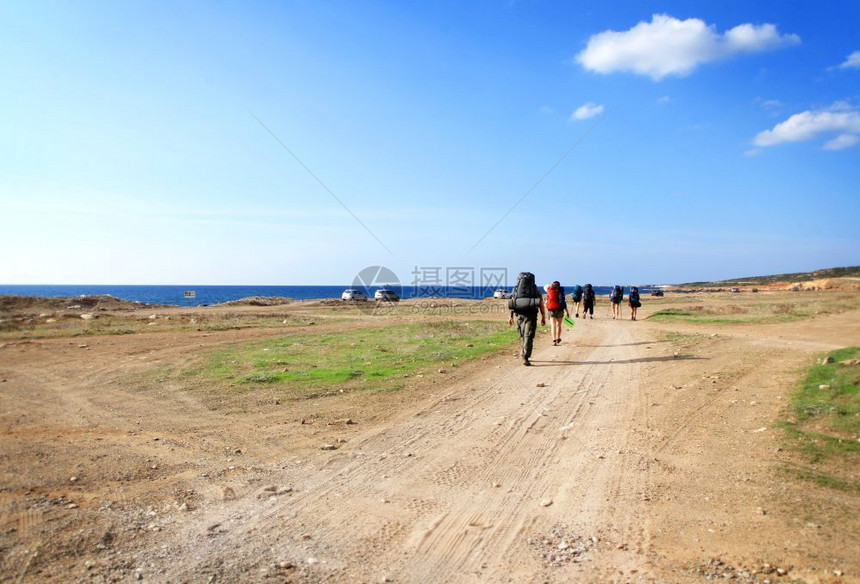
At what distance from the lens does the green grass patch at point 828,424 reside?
238 inches

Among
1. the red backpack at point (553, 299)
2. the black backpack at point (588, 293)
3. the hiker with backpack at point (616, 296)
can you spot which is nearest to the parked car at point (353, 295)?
the black backpack at point (588, 293)

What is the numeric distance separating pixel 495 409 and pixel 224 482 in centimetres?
496

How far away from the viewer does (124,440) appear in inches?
311

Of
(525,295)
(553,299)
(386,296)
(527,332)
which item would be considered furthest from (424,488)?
(386,296)

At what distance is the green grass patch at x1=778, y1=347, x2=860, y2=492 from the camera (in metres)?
6.05

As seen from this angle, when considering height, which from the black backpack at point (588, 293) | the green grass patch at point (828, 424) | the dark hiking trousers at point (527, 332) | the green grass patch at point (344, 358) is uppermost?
the black backpack at point (588, 293)

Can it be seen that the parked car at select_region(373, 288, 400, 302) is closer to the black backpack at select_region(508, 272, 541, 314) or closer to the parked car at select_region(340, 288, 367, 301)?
the parked car at select_region(340, 288, 367, 301)

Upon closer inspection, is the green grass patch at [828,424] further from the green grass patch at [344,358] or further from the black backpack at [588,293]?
the black backpack at [588,293]

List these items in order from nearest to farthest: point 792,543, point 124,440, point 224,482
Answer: point 792,543 → point 224,482 → point 124,440

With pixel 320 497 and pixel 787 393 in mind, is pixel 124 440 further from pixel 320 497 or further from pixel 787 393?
pixel 787 393

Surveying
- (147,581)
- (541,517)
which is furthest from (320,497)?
(541,517)

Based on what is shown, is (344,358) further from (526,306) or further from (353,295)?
(353,295)

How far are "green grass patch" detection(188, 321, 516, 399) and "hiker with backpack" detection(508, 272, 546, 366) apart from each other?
2.03 metres

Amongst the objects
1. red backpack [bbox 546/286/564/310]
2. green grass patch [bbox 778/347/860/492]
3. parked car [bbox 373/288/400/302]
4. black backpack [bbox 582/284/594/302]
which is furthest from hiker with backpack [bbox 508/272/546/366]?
parked car [bbox 373/288/400/302]
